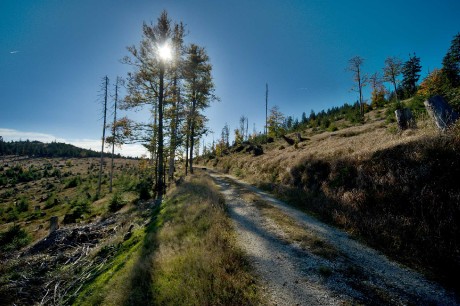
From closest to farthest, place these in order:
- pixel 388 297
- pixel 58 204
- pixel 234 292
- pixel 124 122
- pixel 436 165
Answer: pixel 388 297 → pixel 234 292 → pixel 436 165 → pixel 124 122 → pixel 58 204

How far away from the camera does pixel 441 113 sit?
28.0 feet

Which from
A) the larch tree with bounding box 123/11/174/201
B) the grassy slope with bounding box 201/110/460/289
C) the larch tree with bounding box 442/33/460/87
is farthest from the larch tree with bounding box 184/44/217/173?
the larch tree with bounding box 442/33/460/87

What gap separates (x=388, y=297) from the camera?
145 inches

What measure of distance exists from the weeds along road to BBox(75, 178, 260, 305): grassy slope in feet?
1.73

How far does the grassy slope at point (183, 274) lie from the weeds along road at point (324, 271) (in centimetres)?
53

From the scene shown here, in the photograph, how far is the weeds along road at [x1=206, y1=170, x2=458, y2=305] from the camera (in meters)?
3.73

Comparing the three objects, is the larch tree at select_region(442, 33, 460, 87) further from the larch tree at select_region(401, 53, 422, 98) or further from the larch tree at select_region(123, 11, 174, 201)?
the larch tree at select_region(123, 11, 174, 201)

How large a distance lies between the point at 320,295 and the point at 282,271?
98cm

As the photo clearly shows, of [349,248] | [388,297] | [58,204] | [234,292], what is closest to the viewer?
[388,297]

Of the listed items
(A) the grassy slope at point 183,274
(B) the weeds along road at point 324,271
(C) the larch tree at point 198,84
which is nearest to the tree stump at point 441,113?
(B) the weeds along road at point 324,271

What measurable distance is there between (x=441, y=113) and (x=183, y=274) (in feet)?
38.2

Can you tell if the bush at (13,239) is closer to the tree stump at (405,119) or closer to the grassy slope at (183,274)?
the grassy slope at (183,274)

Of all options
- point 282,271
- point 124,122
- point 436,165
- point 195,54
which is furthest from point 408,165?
point 195,54

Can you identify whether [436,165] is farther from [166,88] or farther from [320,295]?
[166,88]
